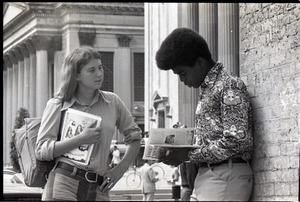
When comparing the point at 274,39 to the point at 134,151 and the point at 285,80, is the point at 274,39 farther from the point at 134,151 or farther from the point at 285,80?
the point at 134,151

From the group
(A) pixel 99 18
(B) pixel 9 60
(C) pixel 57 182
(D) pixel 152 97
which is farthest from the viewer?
(D) pixel 152 97

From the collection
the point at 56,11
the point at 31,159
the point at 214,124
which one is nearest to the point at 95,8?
the point at 56,11

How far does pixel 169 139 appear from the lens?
201 inches

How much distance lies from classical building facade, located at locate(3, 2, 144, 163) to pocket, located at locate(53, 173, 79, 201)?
8530 mm

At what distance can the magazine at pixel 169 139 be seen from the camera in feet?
16.5

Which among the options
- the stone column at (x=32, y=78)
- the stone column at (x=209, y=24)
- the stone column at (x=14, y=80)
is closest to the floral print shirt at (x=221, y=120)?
the stone column at (x=209, y=24)

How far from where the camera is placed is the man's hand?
511 cm

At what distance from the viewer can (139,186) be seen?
8.59 metres

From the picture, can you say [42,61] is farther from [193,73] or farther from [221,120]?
[221,120]

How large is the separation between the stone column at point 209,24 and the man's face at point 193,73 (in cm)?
1107

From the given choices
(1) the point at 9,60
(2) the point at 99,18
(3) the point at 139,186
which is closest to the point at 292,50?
(3) the point at 139,186

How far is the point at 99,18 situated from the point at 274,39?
9414mm

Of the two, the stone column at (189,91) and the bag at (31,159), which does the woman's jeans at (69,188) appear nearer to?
the bag at (31,159)

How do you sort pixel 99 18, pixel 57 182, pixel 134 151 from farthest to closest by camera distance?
pixel 99 18 → pixel 134 151 → pixel 57 182
